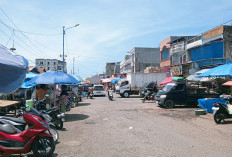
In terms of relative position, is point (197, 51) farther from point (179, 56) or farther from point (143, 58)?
point (143, 58)

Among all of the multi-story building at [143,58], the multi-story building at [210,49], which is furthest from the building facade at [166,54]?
the multi-story building at [143,58]

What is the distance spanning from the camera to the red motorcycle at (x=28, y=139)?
482cm

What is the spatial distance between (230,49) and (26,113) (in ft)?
64.3

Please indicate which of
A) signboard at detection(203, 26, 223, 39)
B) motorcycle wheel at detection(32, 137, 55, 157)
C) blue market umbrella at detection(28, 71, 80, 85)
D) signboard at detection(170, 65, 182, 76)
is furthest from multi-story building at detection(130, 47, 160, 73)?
motorcycle wheel at detection(32, 137, 55, 157)

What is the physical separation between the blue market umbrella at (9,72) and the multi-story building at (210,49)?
19168mm

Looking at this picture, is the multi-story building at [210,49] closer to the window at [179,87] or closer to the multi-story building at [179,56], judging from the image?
the multi-story building at [179,56]

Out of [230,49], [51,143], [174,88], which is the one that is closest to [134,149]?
[51,143]

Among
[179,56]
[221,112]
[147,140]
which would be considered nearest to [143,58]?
[179,56]

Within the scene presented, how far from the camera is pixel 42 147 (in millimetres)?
5129

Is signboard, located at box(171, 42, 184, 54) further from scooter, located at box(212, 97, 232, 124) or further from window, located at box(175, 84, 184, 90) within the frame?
scooter, located at box(212, 97, 232, 124)

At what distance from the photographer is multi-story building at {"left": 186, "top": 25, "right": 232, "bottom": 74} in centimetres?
1916

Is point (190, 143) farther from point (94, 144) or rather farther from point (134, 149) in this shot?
point (94, 144)

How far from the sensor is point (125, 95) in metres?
27.2

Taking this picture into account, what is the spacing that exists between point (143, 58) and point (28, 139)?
48439mm
